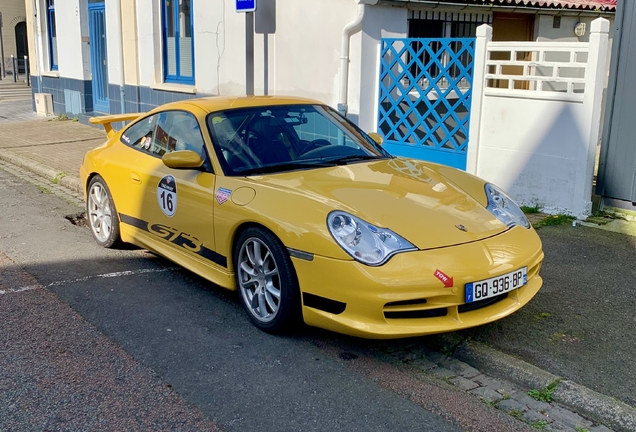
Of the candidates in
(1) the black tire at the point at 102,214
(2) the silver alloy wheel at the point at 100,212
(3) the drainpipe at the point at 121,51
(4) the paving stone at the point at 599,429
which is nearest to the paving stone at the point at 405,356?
(4) the paving stone at the point at 599,429

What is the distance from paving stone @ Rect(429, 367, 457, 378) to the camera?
160 inches

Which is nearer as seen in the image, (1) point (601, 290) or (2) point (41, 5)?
(1) point (601, 290)

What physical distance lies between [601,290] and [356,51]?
5140mm

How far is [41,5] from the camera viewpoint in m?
17.7

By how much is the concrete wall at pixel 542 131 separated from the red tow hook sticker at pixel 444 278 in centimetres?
389

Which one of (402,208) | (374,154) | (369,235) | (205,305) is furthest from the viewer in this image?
(374,154)

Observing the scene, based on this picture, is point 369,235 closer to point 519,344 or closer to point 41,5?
point 519,344

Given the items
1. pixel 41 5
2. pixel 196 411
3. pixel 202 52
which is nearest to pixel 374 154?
pixel 196 411

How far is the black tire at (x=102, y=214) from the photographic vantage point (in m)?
6.26

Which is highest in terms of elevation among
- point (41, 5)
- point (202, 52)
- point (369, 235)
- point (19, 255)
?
point (41, 5)

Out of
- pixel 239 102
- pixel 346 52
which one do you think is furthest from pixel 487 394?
pixel 346 52

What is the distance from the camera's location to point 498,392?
3.91 metres

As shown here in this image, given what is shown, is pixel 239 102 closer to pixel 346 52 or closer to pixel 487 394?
pixel 487 394

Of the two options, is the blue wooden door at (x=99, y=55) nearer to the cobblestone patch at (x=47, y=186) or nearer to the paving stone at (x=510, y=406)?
the cobblestone patch at (x=47, y=186)
